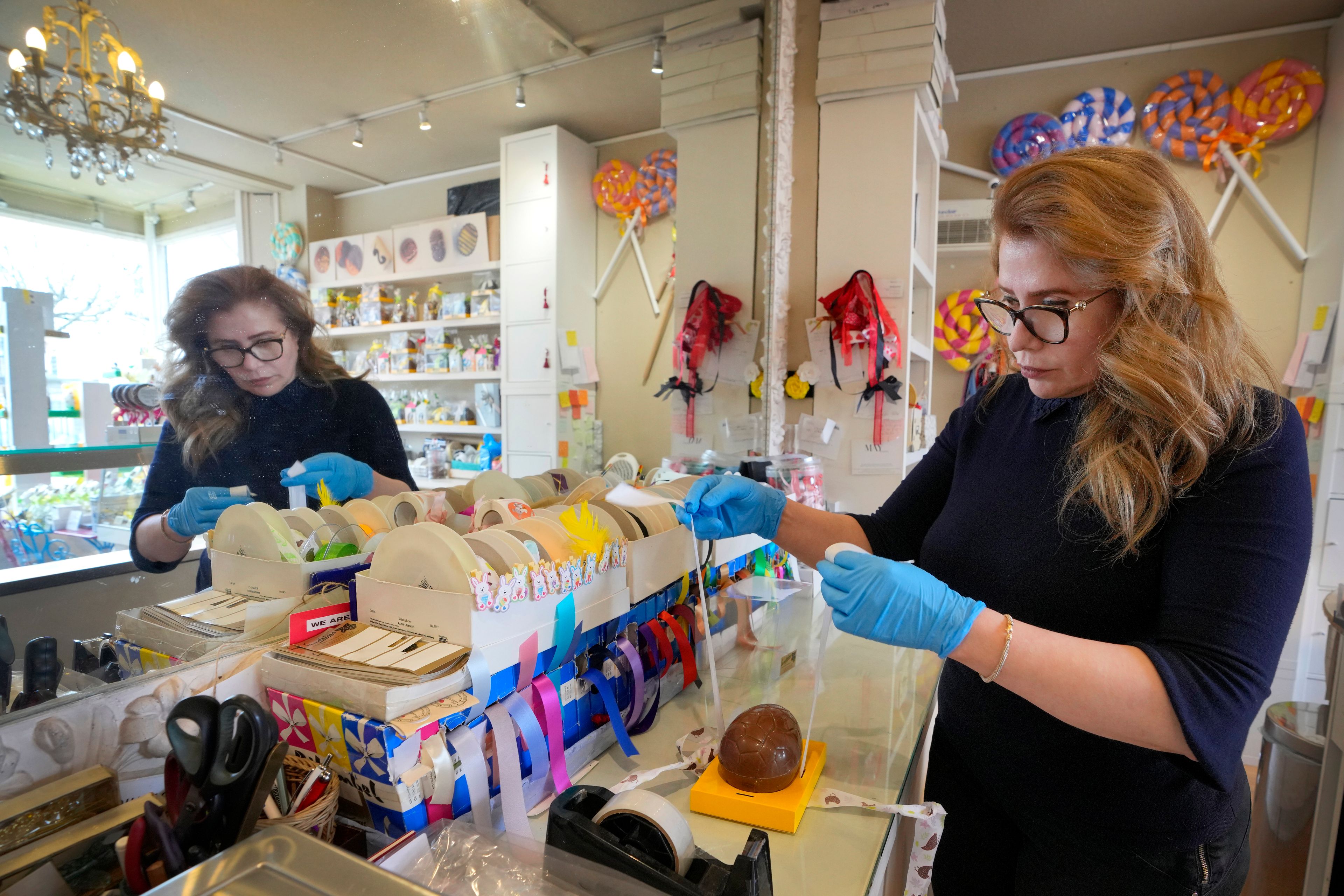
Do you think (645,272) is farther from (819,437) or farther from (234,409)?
(819,437)

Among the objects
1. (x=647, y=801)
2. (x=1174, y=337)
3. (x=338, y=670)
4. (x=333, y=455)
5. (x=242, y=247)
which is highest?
(x=242, y=247)

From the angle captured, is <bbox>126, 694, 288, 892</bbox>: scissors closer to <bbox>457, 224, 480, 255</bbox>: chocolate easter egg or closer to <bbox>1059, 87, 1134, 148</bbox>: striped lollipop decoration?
<bbox>457, 224, 480, 255</bbox>: chocolate easter egg

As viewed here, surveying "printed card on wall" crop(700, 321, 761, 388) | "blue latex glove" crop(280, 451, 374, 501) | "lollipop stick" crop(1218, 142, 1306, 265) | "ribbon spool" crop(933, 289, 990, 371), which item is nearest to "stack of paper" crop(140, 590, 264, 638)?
"blue latex glove" crop(280, 451, 374, 501)

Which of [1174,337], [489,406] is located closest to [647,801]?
[489,406]

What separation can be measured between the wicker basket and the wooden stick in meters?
1.28

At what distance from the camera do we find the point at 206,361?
99 centimetres

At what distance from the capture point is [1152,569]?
3.45 feet

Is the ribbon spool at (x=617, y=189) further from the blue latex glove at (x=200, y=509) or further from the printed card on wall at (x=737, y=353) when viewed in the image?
the blue latex glove at (x=200, y=509)

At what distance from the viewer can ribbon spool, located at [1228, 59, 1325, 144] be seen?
11.2 ft

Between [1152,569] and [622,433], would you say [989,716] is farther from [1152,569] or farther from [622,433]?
[622,433]

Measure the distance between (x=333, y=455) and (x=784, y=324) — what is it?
1.97m

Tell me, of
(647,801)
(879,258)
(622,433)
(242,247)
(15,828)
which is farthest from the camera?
(879,258)

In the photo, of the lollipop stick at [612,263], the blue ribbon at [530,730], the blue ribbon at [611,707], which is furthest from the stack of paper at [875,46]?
the blue ribbon at [530,730]

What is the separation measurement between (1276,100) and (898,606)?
4200mm
